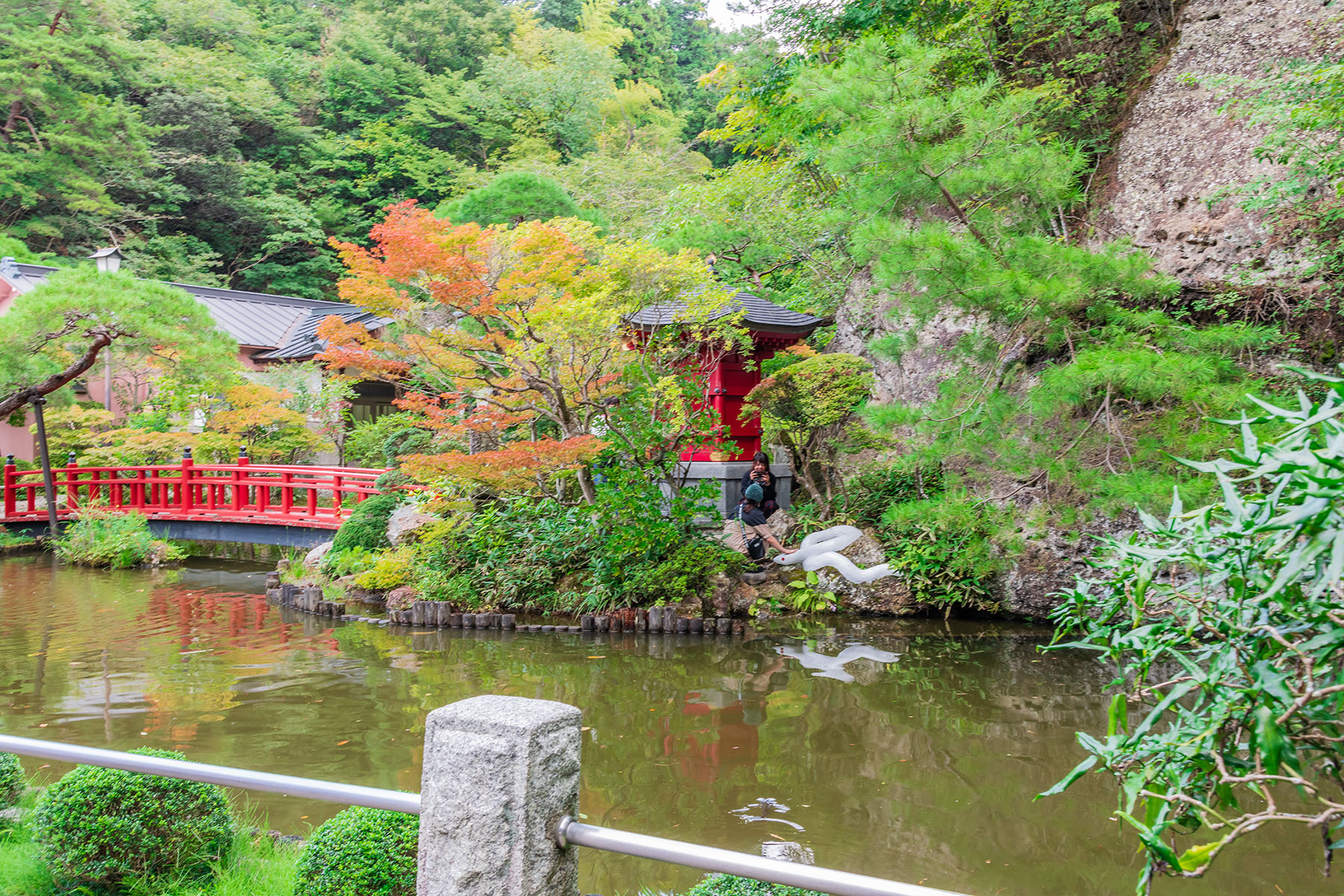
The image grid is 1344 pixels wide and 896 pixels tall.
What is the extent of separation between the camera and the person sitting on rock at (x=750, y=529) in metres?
10.4

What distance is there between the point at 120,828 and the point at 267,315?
20880mm

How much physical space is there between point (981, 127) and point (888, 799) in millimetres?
5305

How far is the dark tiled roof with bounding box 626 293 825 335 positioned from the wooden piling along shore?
3.60 meters

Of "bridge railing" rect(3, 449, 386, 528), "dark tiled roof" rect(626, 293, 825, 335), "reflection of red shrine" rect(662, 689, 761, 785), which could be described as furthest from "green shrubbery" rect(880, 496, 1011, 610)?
"bridge railing" rect(3, 449, 386, 528)

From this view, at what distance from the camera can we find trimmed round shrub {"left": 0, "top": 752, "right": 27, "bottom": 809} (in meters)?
3.76

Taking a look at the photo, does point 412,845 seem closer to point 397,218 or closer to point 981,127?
point 981,127

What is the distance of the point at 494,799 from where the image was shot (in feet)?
6.89

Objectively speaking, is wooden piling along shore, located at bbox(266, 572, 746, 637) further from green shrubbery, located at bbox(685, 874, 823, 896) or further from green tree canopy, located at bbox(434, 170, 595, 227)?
green tree canopy, located at bbox(434, 170, 595, 227)

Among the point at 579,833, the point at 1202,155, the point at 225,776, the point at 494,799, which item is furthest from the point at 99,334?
the point at 1202,155

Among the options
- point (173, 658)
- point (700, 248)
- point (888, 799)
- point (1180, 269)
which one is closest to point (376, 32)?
point (700, 248)

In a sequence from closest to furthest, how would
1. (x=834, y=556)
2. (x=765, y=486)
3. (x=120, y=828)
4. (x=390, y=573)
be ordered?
1. (x=120, y=828)
2. (x=834, y=556)
3. (x=390, y=573)
4. (x=765, y=486)

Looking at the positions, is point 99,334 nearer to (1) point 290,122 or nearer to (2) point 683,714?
(2) point 683,714

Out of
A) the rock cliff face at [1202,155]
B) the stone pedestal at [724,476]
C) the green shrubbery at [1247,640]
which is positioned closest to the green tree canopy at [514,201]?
the stone pedestal at [724,476]

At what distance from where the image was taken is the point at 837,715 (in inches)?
256
